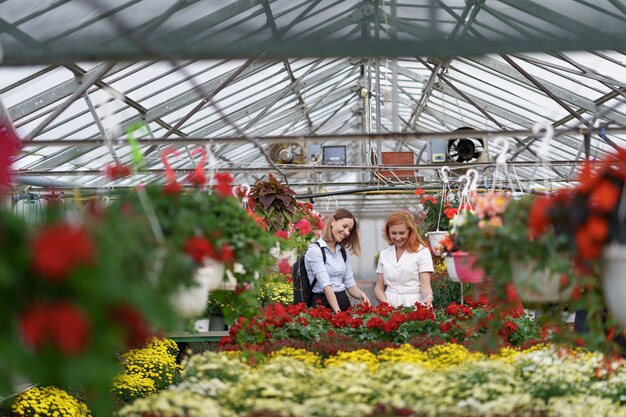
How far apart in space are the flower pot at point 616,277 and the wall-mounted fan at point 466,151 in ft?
25.5

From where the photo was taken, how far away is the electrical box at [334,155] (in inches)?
482

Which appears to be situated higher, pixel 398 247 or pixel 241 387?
pixel 398 247

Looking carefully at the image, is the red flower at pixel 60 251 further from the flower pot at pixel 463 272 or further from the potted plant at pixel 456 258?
the flower pot at pixel 463 272

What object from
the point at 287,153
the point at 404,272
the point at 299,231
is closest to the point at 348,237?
the point at 404,272

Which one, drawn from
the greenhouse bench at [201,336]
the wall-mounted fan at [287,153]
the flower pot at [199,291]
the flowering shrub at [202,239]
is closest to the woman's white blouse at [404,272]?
the greenhouse bench at [201,336]

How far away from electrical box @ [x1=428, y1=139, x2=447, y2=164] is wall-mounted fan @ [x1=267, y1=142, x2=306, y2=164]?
1575mm

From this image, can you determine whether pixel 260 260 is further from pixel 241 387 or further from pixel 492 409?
pixel 492 409

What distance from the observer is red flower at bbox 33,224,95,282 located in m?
1.89

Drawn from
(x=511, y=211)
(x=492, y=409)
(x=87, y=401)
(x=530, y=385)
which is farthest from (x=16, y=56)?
(x=87, y=401)

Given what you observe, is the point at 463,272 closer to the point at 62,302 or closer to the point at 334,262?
the point at 62,302

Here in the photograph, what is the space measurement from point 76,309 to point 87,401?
476 centimetres

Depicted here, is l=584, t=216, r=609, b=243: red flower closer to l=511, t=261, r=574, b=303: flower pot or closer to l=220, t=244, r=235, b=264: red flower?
l=511, t=261, r=574, b=303: flower pot

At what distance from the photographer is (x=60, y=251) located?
191 centimetres

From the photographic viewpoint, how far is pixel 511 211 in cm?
297
